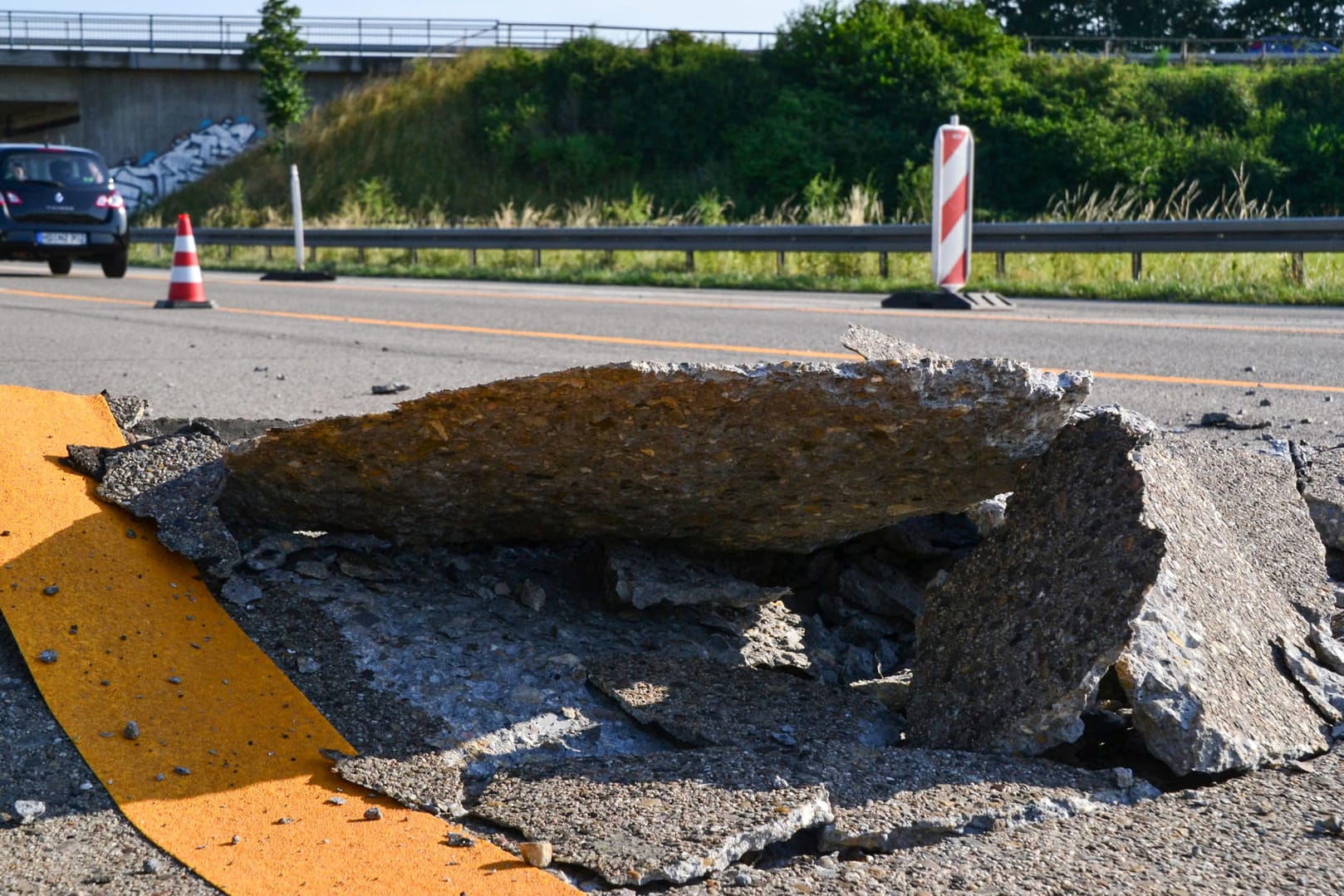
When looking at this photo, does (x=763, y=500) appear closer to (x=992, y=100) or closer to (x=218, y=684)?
(x=218, y=684)

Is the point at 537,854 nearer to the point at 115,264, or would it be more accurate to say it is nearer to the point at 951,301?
the point at 951,301

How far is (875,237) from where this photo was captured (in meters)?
14.4

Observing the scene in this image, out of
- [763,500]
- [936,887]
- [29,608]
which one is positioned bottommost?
[936,887]

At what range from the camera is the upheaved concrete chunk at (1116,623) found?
237 cm

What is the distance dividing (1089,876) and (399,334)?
23.6ft

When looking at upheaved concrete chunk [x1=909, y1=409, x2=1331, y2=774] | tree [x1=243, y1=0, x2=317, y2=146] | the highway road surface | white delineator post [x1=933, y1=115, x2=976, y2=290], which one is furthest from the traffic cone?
tree [x1=243, y1=0, x2=317, y2=146]

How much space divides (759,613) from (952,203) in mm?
7846

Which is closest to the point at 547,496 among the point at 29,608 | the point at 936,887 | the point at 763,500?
the point at 763,500

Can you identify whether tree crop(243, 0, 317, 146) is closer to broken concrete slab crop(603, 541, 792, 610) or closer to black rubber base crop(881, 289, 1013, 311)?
black rubber base crop(881, 289, 1013, 311)

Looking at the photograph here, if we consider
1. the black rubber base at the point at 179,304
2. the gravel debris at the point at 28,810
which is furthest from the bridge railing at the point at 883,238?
the gravel debris at the point at 28,810

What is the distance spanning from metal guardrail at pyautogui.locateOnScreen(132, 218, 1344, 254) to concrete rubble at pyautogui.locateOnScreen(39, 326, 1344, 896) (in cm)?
989

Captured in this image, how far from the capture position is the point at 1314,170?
96.6 ft

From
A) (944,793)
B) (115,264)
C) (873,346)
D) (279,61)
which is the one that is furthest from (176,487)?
(279,61)

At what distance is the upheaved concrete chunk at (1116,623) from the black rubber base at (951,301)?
7648mm
